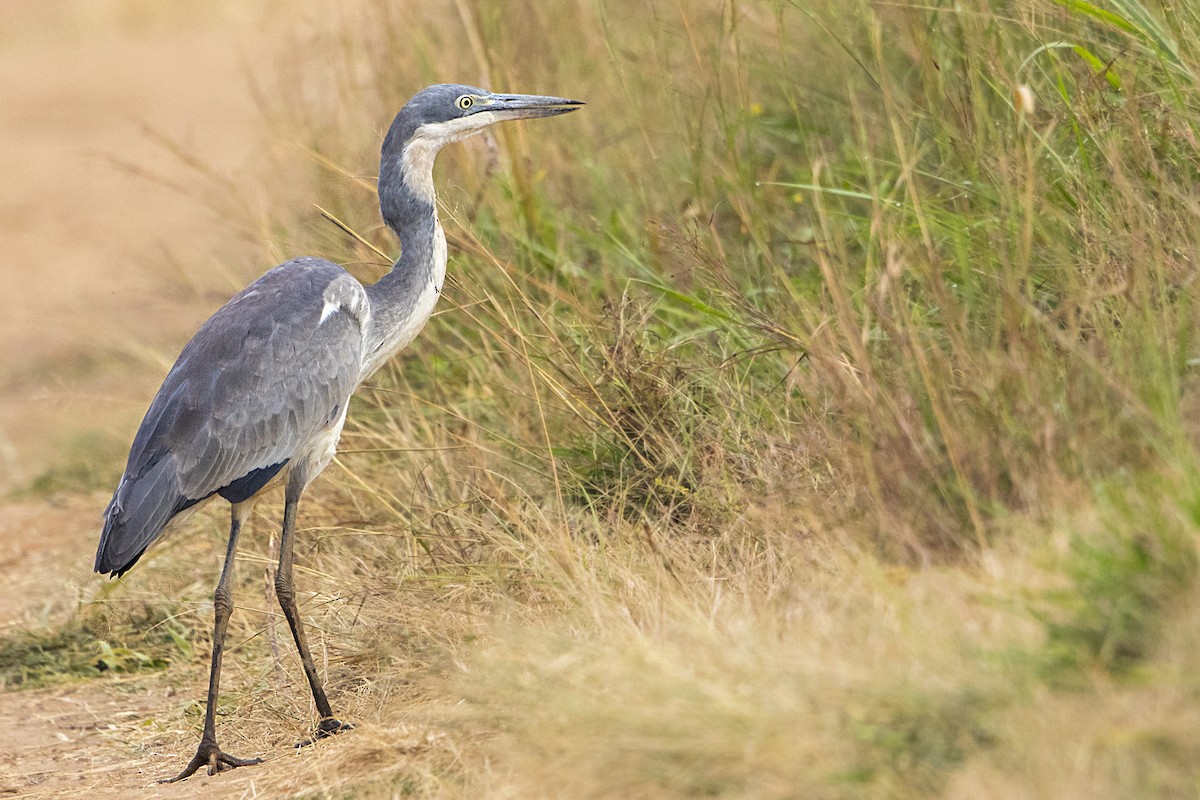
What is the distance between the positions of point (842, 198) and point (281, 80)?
293 cm

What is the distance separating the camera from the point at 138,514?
4.19 m

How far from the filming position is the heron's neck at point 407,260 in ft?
15.0

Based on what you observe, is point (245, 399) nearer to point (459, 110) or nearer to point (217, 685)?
point (217, 685)

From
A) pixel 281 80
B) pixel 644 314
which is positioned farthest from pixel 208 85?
pixel 644 314

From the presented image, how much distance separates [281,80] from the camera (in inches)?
277

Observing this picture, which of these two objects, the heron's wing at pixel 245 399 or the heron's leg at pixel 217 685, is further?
the heron's wing at pixel 245 399

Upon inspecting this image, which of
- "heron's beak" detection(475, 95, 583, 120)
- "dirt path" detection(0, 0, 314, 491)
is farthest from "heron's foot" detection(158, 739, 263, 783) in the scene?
"heron's beak" detection(475, 95, 583, 120)

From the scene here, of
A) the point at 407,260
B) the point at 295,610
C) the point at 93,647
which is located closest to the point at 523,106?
the point at 407,260

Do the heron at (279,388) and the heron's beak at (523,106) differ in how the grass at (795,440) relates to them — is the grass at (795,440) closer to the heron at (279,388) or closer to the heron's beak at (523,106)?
the heron at (279,388)

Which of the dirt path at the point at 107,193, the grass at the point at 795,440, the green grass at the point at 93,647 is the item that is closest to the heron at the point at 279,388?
the grass at the point at 795,440

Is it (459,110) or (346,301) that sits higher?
(459,110)

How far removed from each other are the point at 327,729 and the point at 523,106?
2002mm

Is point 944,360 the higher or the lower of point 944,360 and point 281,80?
the lower

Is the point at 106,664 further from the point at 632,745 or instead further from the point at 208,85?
the point at 208,85
